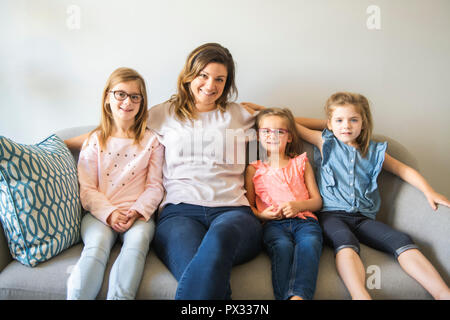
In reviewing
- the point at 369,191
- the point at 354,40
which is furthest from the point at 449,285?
the point at 354,40

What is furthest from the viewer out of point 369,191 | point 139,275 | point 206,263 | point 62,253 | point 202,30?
point 202,30

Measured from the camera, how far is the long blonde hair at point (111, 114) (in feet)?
4.59

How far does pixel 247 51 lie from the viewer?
67.0 inches

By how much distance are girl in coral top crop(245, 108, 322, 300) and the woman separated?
7 centimetres

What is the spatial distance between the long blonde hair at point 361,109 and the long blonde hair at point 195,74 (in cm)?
46

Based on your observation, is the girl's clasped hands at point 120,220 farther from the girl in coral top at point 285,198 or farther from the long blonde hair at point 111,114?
the girl in coral top at point 285,198

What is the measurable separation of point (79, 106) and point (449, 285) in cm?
183

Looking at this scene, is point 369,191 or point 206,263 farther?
point 369,191

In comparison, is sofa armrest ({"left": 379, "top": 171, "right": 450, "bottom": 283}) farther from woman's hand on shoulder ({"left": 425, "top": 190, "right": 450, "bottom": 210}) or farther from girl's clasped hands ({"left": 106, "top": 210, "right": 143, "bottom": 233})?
girl's clasped hands ({"left": 106, "top": 210, "right": 143, "bottom": 233})

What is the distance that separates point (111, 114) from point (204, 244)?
2.55 ft

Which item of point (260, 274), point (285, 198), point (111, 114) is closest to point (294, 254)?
point (260, 274)

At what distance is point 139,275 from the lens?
1.06m

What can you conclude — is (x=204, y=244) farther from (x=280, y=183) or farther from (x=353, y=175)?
(x=353, y=175)
